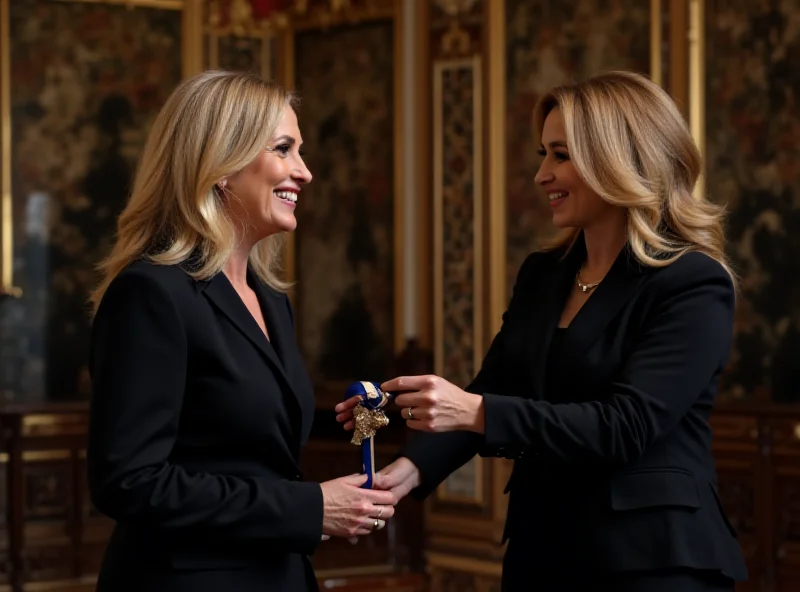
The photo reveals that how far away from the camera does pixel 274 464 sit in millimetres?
2713

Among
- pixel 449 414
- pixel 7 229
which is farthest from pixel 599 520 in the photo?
pixel 7 229

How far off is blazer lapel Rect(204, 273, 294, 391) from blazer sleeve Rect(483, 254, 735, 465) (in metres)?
0.50

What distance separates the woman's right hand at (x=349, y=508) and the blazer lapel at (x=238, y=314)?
0.82 ft

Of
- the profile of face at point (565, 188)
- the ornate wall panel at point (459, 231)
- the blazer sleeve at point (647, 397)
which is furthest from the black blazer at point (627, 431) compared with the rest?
the ornate wall panel at point (459, 231)

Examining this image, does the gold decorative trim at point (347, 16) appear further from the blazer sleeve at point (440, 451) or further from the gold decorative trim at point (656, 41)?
the blazer sleeve at point (440, 451)

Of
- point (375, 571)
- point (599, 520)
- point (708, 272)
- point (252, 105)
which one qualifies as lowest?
point (375, 571)

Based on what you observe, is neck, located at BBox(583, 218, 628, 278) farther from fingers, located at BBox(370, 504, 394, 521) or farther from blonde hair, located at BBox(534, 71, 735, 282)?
fingers, located at BBox(370, 504, 394, 521)

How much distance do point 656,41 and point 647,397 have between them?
449cm

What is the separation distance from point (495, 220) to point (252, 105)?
458 cm

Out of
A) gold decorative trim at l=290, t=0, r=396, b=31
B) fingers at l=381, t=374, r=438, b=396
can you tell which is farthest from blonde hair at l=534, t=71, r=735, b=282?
gold decorative trim at l=290, t=0, r=396, b=31

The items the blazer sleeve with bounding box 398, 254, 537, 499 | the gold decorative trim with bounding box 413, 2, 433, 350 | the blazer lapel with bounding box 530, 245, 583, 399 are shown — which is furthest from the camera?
the gold decorative trim with bounding box 413, 2, 433, 350

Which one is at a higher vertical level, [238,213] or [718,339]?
[238,213]

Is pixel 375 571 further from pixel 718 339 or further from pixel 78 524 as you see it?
pixel 718 339

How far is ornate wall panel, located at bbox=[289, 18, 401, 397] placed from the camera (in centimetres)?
838
